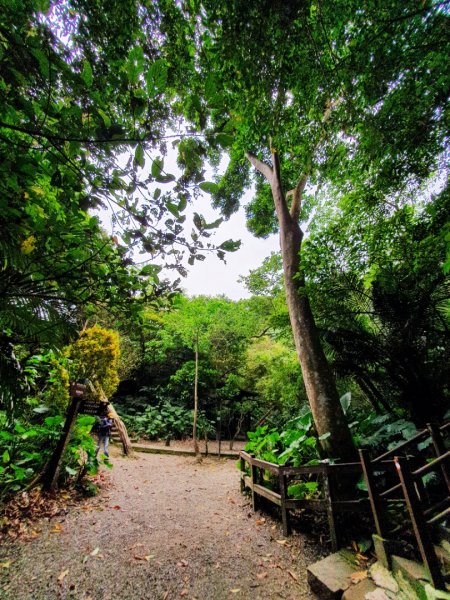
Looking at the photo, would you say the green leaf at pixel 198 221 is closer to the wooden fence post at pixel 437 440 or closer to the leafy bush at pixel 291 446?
the wooden fence post at pixel 437 440

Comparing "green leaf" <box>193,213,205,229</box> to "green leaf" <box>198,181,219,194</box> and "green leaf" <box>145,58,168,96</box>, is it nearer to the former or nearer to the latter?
"green leaf" <box>198,181,219,194</box>

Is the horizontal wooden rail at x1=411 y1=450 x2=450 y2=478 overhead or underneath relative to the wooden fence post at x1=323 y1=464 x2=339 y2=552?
overhead

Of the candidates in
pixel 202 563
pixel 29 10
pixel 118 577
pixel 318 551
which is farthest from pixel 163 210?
pixel 318 551

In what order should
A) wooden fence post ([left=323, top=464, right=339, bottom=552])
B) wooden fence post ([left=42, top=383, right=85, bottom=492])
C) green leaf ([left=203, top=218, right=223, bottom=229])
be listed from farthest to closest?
wooden fence post ([left=42, top=383, right=85, bottom=492]) → wooden fence post ([left=323, top=464, right=339, bottom=552]) → green leaf ([left=203, top=218, right=223, bottom=229])

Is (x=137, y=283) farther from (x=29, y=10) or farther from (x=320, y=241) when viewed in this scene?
(x=320, y=241)

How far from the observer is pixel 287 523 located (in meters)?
3.61

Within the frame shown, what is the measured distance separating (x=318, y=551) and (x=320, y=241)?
4.49 m

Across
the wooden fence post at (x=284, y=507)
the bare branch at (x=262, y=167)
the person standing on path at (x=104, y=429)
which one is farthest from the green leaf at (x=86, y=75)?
the person standing on path at (x=104, y=429)

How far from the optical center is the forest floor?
2.56 metres

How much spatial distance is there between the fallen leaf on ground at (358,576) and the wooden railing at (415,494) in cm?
38

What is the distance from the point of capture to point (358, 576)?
8.11 feet

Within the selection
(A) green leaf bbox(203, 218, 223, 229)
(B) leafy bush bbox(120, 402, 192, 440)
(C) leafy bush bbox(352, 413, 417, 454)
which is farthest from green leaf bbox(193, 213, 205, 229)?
(B) leafy bush bbox(120, 402, 192, 440)

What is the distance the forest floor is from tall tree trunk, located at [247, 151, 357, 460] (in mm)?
1334

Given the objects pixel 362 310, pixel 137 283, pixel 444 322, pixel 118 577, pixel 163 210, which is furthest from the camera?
pixel 362 310
